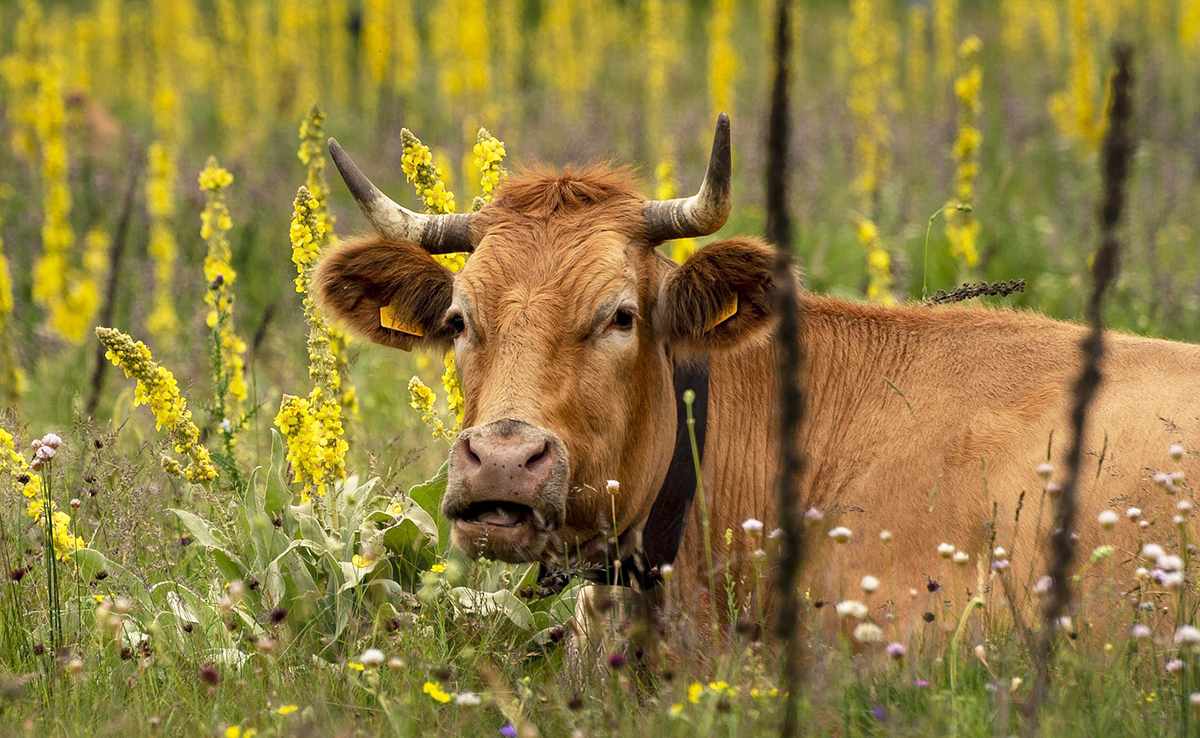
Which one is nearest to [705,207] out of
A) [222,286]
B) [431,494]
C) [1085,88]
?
[431,494]

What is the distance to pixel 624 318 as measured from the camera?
13.7 feet

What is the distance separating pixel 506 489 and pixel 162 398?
165 centimetres

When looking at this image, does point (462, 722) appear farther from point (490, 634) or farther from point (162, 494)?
point (162, 494)

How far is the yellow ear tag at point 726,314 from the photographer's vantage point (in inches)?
167

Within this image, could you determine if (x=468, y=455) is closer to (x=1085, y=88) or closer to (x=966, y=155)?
(x=966, y=155)

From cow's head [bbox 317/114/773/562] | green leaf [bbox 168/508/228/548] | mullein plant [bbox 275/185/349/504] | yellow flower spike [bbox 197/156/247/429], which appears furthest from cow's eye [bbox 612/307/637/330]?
yellow flower spike [bbox 197/156/247/429]

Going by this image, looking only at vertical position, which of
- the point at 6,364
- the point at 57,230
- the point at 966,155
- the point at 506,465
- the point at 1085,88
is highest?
the point at 1085,88

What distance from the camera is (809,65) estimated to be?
25.5 m

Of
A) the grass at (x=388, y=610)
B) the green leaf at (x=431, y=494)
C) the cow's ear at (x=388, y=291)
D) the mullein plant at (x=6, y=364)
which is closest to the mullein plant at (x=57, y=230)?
the grass at (x=388, y=610)

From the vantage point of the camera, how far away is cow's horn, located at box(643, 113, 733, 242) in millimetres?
3982

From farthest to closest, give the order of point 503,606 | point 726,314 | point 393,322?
point 393,322 → point 726,314 → point 503,606

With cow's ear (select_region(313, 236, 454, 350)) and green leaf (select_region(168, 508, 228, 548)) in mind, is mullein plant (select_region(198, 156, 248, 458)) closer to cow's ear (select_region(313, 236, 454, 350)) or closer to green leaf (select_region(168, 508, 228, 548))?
green leaf (select_region(168, 508, 228, 548))

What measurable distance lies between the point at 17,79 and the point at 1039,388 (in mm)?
12162

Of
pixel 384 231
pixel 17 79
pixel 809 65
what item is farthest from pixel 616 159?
pixel 809 65
